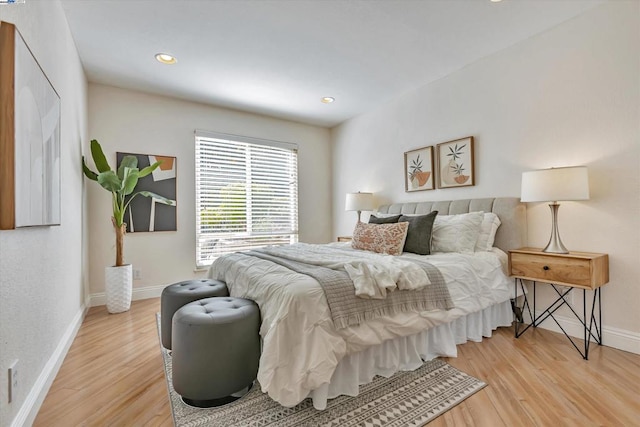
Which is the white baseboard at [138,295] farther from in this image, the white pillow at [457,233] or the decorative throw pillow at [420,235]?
the white pillow at [457,233]

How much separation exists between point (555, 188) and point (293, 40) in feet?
8.13

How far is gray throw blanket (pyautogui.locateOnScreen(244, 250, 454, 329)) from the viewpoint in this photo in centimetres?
162

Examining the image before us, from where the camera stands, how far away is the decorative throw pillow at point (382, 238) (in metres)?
2.76

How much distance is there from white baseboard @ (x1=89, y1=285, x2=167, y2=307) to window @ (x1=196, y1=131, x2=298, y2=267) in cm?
61

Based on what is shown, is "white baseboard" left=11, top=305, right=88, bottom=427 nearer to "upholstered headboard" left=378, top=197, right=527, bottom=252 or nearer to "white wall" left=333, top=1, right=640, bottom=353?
"upholstered headboard" left=378, top=197, right=527, bottom=252

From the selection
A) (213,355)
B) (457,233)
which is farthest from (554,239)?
(213,355)

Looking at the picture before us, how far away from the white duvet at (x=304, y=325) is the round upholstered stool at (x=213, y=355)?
0.14 m

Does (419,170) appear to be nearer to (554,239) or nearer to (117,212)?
(554,239)

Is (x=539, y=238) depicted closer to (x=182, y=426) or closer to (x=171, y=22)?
(x=182, y=426)

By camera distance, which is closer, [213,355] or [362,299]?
[213,355]

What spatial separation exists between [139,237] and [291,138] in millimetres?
2667

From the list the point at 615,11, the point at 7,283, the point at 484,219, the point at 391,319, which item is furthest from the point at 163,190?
the point at 615,11

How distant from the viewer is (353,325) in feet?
5.40

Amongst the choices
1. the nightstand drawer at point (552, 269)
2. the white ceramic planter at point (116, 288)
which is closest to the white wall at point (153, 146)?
the white ceramic planter at point (116, 288)
